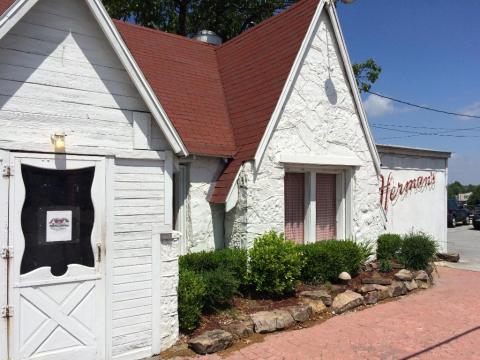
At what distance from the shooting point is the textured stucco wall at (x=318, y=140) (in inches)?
336

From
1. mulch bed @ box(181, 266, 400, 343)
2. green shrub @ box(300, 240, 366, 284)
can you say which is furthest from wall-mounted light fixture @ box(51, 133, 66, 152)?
green shrub @ box(300, 240, 366, 284)

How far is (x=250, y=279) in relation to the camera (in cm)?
787

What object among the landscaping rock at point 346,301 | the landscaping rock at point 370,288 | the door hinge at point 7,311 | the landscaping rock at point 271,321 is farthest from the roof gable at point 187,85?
the door hinge at point 7,311

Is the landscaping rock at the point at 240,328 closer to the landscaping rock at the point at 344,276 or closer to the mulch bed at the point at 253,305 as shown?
the mulch bed at the point at 253,305

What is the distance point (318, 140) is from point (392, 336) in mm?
4268

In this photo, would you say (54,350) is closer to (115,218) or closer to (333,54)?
(115,218)

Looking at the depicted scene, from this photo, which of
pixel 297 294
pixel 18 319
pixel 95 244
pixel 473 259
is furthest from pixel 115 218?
pixel 473 259

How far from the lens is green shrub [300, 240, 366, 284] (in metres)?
8.76

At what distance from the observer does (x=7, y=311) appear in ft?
16.2

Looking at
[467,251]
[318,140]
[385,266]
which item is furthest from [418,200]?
[318,140]

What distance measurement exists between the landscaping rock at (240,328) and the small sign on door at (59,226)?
2613mm

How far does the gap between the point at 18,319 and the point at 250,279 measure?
3.89 meters

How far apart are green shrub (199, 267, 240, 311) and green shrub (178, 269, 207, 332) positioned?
0.61 feet

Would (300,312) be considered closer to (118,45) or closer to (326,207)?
(326,207)
